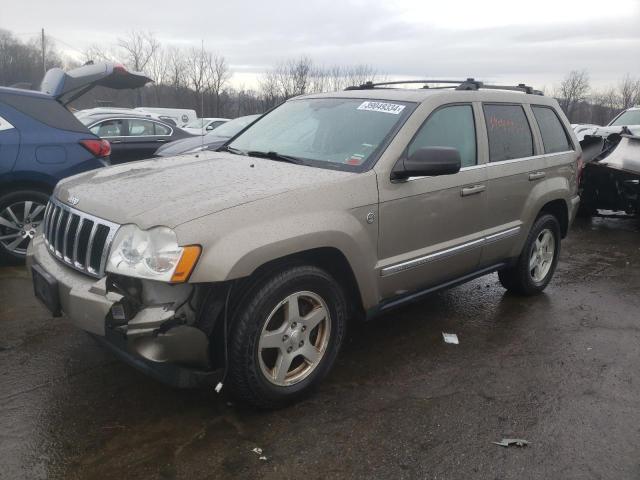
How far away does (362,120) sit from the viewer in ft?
12.2

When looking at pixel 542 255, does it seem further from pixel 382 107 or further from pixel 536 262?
pixel 382 107

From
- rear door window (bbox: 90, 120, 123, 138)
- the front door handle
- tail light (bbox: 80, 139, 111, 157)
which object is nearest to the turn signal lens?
the front door handle

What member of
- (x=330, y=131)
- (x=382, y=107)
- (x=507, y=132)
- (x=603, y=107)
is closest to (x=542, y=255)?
(x=507, y=132)

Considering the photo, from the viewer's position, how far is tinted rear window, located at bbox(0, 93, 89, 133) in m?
5.19

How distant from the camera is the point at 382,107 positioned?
3736 mm

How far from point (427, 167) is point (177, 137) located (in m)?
8.64

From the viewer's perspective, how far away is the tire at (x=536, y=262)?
4809 millimetres

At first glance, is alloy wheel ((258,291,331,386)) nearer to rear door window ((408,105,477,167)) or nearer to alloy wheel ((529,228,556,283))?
rear door window ((408,105,477,167))

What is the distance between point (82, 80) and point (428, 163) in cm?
459

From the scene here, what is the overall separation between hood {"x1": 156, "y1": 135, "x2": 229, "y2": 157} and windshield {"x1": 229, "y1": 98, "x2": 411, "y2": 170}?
507 cm

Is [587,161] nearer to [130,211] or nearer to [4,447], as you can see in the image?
[130,211]

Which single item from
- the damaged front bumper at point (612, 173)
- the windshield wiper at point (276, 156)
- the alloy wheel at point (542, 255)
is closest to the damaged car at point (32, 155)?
the windshield wiper at point (276, 156)

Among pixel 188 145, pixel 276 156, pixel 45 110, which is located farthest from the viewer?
pixel 188 145

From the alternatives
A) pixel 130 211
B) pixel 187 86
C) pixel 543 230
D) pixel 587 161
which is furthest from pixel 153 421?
pixel 187 86
